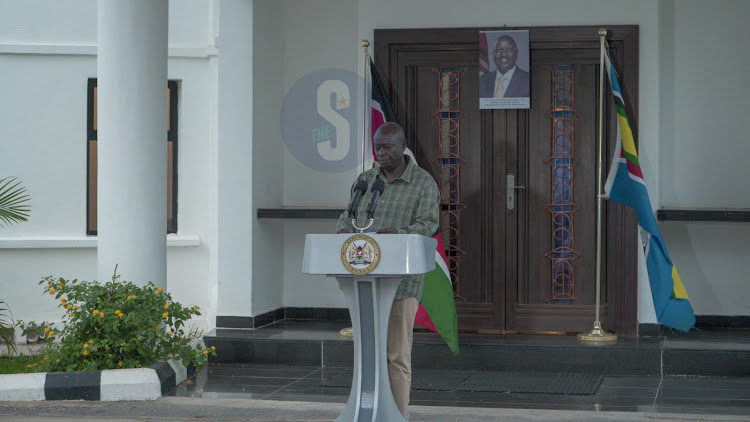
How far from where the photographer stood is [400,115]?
879 cm

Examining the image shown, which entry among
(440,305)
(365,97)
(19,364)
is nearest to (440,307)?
(440,305)

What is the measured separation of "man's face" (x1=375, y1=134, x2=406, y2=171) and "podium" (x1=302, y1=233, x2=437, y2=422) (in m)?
0.49

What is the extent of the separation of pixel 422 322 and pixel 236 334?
1566 millimetres

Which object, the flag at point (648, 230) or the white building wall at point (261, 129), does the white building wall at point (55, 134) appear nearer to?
the white building wall at point (261, 129)

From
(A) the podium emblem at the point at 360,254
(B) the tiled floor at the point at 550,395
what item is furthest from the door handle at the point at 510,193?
(A) the podium emblem at the point at 360,254

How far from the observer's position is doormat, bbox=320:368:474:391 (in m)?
7.16

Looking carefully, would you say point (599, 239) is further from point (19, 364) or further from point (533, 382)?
point (19, 364)

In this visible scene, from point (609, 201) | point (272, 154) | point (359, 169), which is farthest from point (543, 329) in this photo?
point (272, 154)

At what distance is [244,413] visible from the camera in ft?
20.5

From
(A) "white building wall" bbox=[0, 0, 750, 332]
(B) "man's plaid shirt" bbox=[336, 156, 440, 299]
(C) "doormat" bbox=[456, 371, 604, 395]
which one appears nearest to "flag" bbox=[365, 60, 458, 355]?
(C) "doormat" bbox=[456, 371, 604, 395]

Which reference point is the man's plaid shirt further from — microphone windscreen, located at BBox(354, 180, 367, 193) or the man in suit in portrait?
the man in suit in portrait

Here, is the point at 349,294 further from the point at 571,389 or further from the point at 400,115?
the point at 400,115

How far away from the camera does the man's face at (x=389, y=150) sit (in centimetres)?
534

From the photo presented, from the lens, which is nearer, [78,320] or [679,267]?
[78,320]
